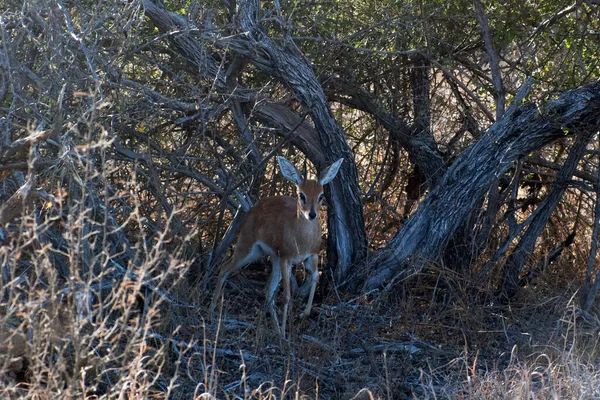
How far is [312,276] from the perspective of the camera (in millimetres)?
7617

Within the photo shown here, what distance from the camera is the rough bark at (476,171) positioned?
7012 mm

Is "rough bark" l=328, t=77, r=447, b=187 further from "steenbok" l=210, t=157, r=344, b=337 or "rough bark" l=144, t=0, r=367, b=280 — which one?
"steenbok" l=210, t=157, r=344, b=337

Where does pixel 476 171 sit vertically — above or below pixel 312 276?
above

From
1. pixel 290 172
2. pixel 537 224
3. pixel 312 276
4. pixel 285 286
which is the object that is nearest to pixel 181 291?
pixel 285 286

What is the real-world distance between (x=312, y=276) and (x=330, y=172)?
38.4 inches

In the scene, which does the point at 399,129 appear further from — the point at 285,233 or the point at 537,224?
the point at 285,233

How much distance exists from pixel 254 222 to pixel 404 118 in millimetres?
2352

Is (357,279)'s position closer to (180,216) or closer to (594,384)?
(180,216)

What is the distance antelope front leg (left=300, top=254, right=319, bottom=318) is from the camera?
23.6ft

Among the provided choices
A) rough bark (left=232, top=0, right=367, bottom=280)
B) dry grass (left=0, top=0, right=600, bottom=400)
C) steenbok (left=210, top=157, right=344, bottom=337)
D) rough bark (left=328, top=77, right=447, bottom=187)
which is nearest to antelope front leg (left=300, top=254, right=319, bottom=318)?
steenbok (left=210, top=157, right=344, bottom=337)

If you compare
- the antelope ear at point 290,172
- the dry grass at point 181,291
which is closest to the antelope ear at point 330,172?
the antelope ear at point 290,172

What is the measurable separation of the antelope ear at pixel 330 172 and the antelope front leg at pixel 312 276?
0.73m

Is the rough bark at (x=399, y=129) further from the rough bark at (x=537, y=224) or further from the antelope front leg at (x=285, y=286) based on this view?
the antelope front leg at (x=285, y=286)

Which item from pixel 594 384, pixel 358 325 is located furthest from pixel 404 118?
pixel 594 384
